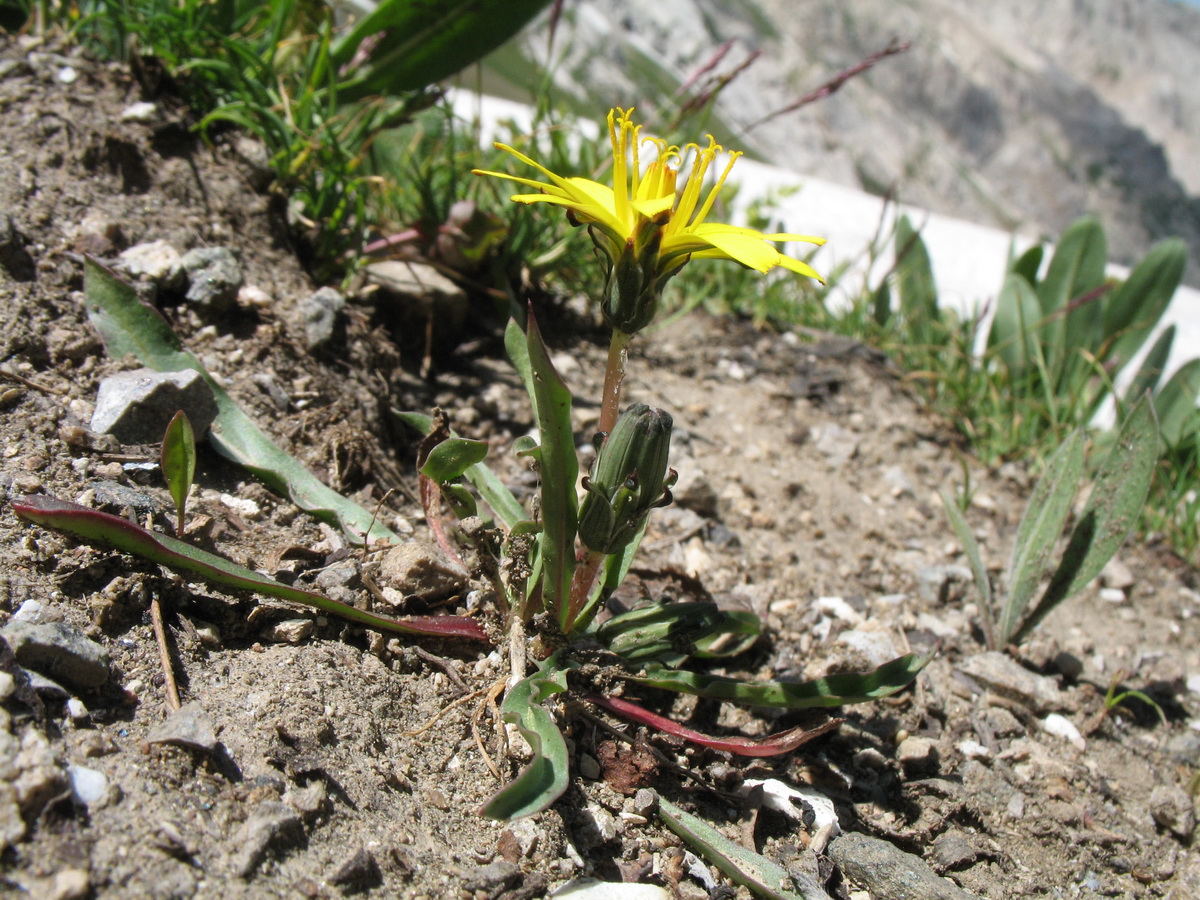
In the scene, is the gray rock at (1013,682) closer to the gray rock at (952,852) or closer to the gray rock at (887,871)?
the gray rock at (952,852)

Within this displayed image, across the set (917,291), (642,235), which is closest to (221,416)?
(642,235)

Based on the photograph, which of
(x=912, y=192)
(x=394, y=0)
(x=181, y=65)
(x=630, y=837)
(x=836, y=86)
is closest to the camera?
(x=630, y=837)

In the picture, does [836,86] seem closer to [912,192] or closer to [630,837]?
[630,837]

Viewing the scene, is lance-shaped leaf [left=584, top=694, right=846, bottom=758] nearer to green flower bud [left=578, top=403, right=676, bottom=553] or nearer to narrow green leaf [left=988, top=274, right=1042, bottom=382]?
green flower bud [left=578, top=403, right=676, bottom=553]

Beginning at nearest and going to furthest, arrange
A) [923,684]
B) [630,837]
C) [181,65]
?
[630,837] < [923,684] < [181,65]

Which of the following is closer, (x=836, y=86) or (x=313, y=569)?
(x=313, y=569)

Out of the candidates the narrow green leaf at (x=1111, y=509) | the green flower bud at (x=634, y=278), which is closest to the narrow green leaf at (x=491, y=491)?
the green flower bud at (x=634, y=278)

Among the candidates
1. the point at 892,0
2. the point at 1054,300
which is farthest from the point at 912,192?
the point at 1054,300
